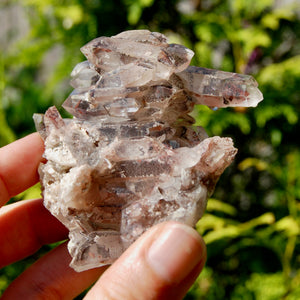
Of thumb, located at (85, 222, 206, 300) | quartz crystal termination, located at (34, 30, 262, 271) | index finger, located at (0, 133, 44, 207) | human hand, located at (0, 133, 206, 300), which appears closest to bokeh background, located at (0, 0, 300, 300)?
human hand, located at (0, 133, 206, 300)

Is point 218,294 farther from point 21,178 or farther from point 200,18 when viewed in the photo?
point 200,18

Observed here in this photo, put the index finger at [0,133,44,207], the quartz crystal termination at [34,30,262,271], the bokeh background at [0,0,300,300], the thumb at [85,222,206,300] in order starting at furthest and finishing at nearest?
the bokeh background at [0,0,300,300] → the index finger at [0,133,44,207] → the quartz crystal termination at [34,30,262,271] → the thumb at [85,222,206,300]

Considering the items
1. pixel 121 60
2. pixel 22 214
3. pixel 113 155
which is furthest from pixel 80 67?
pixel 22 214

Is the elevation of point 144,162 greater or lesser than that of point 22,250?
greater

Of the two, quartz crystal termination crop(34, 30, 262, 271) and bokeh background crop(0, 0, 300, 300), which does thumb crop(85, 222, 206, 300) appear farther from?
bokeh background crop(0, 0, 300, 300)

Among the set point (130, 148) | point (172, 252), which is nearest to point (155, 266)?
point (172, 252)

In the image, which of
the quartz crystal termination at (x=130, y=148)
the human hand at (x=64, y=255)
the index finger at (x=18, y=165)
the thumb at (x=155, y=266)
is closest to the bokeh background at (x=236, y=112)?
the human hand at (x=64, y=255)

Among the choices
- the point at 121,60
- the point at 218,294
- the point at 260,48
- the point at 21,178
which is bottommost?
the point at 218,294
